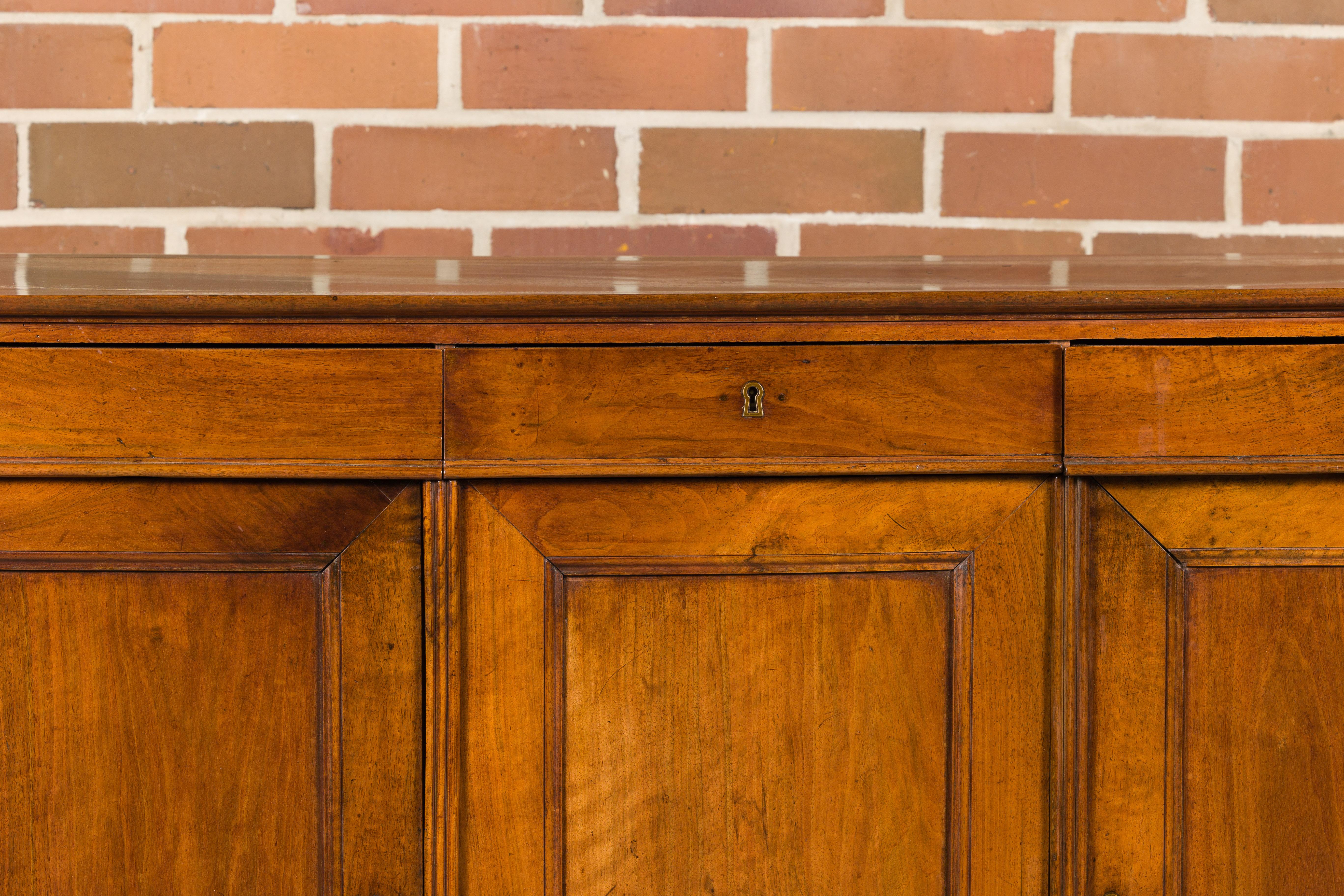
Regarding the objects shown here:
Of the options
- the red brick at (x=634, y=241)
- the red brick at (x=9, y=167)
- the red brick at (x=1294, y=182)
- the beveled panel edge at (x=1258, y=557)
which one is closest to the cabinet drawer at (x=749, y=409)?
the beveled panel edge at (x=1258, y=557)

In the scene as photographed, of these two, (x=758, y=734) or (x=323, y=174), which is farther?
(x=323, y=174)

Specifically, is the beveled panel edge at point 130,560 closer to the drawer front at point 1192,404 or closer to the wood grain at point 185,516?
the wood grain at point 185,516

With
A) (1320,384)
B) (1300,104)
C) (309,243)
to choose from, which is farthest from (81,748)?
(1300,104)

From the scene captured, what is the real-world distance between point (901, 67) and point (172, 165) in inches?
34.8

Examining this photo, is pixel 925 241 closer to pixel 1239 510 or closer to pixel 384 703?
pixel 1239 510

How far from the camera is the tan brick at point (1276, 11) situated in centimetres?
110

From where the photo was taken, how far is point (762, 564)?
2.13 feet

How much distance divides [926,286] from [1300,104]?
0.80 m

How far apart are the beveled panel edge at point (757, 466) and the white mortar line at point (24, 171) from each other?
2.69ft

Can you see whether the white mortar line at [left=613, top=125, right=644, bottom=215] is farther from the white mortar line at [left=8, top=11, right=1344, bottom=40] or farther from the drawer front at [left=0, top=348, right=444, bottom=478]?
the drawer front at [left=0, top=348, right=444, bottom=478]

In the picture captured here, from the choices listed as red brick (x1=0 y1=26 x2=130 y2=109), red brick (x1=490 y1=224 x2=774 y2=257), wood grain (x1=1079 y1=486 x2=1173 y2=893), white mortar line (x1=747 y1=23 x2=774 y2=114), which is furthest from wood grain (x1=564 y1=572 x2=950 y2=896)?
red brick (x1=0 y1=26 x2=130 y2=109)

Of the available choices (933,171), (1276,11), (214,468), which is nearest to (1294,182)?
(1276,11)

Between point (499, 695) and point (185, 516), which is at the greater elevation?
point (185, 516)

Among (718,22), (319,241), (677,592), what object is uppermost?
(718,22)
